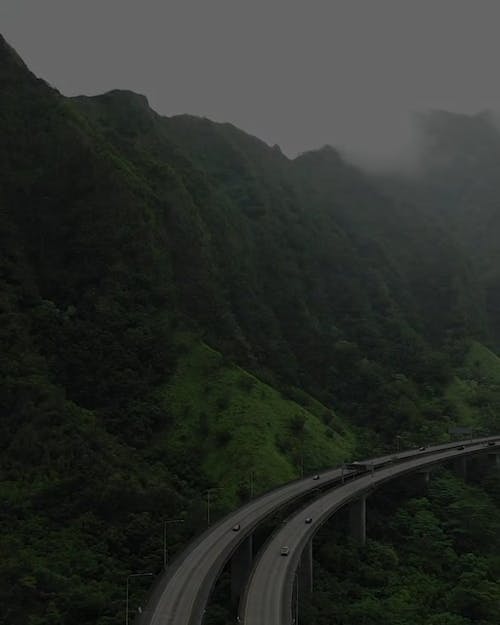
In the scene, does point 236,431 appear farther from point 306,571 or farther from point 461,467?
point 461,467

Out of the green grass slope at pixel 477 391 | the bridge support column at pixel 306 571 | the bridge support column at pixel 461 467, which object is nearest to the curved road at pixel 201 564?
the bridge support column at pixel 306 571

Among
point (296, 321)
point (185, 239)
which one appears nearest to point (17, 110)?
point (185, 239)

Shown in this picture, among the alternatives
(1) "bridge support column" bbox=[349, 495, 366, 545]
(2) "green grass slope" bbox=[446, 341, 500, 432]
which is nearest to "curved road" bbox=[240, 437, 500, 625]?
(1) "bridge support column" bbox=[349, 495, 366, 545]

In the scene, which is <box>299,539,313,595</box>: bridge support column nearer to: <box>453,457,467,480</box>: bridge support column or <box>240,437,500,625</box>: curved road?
<box>240,437,500,625</box>: curved road

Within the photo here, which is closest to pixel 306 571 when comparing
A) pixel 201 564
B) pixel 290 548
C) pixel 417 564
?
pixel 290 548

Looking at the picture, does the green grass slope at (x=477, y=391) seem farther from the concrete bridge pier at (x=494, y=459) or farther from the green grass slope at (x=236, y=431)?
the green grass slope at (x=236, y=431)

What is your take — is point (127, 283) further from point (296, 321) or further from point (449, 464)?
point (449, 464)

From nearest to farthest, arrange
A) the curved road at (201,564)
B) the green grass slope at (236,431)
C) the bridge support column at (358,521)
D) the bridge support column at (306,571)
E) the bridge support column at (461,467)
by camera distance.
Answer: the curved road at (201,564), the bridge support column at (306,571), the bridge support column at (358,521), the green grass slope at (236,431), the bridge support column at (461,467)
